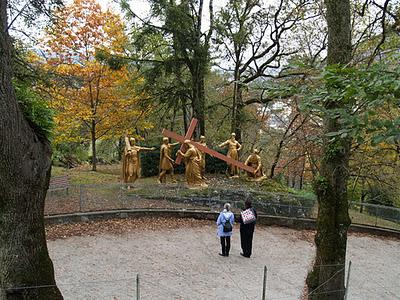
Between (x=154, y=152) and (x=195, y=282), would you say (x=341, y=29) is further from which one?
(x=154, y=152)

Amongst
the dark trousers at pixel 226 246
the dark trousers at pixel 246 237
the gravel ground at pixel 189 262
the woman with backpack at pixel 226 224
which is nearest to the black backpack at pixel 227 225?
the woman with backpack at pixel 226 224

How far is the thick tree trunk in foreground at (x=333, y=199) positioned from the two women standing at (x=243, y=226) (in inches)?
150

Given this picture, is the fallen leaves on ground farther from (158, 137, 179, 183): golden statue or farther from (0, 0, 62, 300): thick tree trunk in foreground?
(0, 0, 62, 300): thick tree trunk in foreground

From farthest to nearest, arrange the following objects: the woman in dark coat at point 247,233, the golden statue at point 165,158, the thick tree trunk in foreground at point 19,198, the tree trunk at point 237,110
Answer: the tree trunk at point 237,110 → the golden statue at point 165,158 → the woman in dark coat at point 247,233 → the thick tree trunk in foreground at point 19,198

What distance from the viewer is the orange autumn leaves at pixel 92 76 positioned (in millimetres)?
18109

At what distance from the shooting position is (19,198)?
5090 mm

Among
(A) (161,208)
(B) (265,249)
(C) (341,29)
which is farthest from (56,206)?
(C) (341,29)

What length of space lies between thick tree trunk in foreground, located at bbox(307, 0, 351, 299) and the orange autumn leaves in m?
13.3

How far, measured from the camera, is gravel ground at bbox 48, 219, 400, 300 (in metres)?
8.27

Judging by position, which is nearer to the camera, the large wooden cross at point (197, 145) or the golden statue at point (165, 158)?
the large wooden cross at point (197, 145)

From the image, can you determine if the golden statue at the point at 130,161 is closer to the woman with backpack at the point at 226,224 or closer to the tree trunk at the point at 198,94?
the tree trunk at the point at 198,94

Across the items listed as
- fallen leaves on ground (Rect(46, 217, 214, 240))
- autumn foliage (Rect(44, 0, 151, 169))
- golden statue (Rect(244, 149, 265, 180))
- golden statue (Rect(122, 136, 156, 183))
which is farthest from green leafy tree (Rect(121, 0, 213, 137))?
fallen leaves on ground (Rect(46, 217, 214, 240))

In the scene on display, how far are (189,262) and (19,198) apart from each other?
20.1 ft

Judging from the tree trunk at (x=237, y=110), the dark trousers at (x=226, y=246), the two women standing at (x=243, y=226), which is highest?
the tree trunk at (x=237, y=110)
